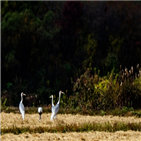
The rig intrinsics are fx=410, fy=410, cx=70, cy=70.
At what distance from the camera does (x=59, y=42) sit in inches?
702

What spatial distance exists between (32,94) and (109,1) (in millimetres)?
8466

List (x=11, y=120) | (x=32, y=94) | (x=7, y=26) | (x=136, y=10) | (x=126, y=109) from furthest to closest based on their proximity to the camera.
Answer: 1. (x=136, y=10)
2. (x=7, y=26)
3. (x=32, y=94)
4. (x=126, y=109)
5. (x=11, y=120)

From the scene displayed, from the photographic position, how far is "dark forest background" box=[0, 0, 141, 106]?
15.7 metres

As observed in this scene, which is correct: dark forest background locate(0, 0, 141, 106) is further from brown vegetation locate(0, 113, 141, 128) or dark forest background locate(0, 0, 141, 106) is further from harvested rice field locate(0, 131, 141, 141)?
harvested rice field locate(0, 131, 141, 141)

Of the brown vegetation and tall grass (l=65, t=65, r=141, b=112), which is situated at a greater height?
tall grass (l=65, t=65, r=141, b=112)

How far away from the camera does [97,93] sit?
1123 cm

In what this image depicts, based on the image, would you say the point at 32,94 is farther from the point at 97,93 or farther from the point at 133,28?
the point at 133,28

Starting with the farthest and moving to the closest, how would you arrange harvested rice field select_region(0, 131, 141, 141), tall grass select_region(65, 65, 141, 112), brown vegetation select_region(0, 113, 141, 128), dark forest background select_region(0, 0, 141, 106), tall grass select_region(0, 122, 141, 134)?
1. dark forest background select_region(0, 0, 141, 106)
2. tall grass select_region(65, 65, 141, 112)
3. brown vegetation select_region(0, 113, 141, 128)
4. tall grass select_region(0, 122, 141, 134)
5. harvested rice field select_region(0, 131, 141, 141)

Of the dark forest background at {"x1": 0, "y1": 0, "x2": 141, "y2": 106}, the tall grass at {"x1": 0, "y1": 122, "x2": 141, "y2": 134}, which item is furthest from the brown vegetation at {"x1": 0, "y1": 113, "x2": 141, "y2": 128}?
the dark forest background at {"x1": 0, "y1": 0, "x2": 141, "y2": 106}

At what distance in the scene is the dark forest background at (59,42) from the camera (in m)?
15.7

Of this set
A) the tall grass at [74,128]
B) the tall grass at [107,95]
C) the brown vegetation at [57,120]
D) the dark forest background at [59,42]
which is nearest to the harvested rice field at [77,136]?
the tall grass at [74,128]

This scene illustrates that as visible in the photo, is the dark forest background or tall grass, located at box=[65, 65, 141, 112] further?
the dark forest background

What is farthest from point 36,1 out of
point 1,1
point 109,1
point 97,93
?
point 97,93

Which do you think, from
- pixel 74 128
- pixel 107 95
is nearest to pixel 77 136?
pixel 74 128
